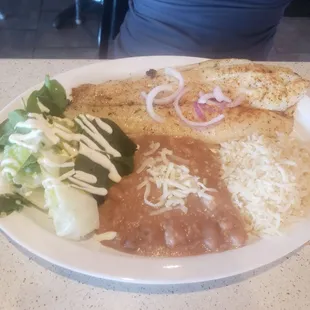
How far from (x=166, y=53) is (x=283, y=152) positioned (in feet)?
2.22

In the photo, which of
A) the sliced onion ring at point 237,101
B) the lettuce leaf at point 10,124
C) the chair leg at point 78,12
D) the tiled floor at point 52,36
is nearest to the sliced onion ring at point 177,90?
the sliced onion ring at point 237,101

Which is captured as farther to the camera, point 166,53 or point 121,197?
point 166,53

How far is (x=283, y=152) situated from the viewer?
1.37m

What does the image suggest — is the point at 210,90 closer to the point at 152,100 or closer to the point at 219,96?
the point at 219,96

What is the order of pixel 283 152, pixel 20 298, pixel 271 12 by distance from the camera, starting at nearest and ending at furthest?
pixel 20 298, pixel 283 152, pixel 271 12

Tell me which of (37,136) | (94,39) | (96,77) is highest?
(37,136)

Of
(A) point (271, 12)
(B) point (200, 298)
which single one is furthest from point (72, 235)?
Result: (A) point (271, 12)

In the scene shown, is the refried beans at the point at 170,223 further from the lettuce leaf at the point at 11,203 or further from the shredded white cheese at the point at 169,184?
the lettuce leaf at the point at 11,203

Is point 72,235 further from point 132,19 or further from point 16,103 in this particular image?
point 132,19

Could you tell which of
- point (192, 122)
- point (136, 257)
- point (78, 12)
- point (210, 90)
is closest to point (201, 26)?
point (210, 90)

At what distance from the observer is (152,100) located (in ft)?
4.76

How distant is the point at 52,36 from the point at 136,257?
227 cm

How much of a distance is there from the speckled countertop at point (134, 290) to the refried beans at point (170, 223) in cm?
9

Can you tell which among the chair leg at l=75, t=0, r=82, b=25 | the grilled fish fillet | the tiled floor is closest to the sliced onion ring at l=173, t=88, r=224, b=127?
the grilled fish fillet
